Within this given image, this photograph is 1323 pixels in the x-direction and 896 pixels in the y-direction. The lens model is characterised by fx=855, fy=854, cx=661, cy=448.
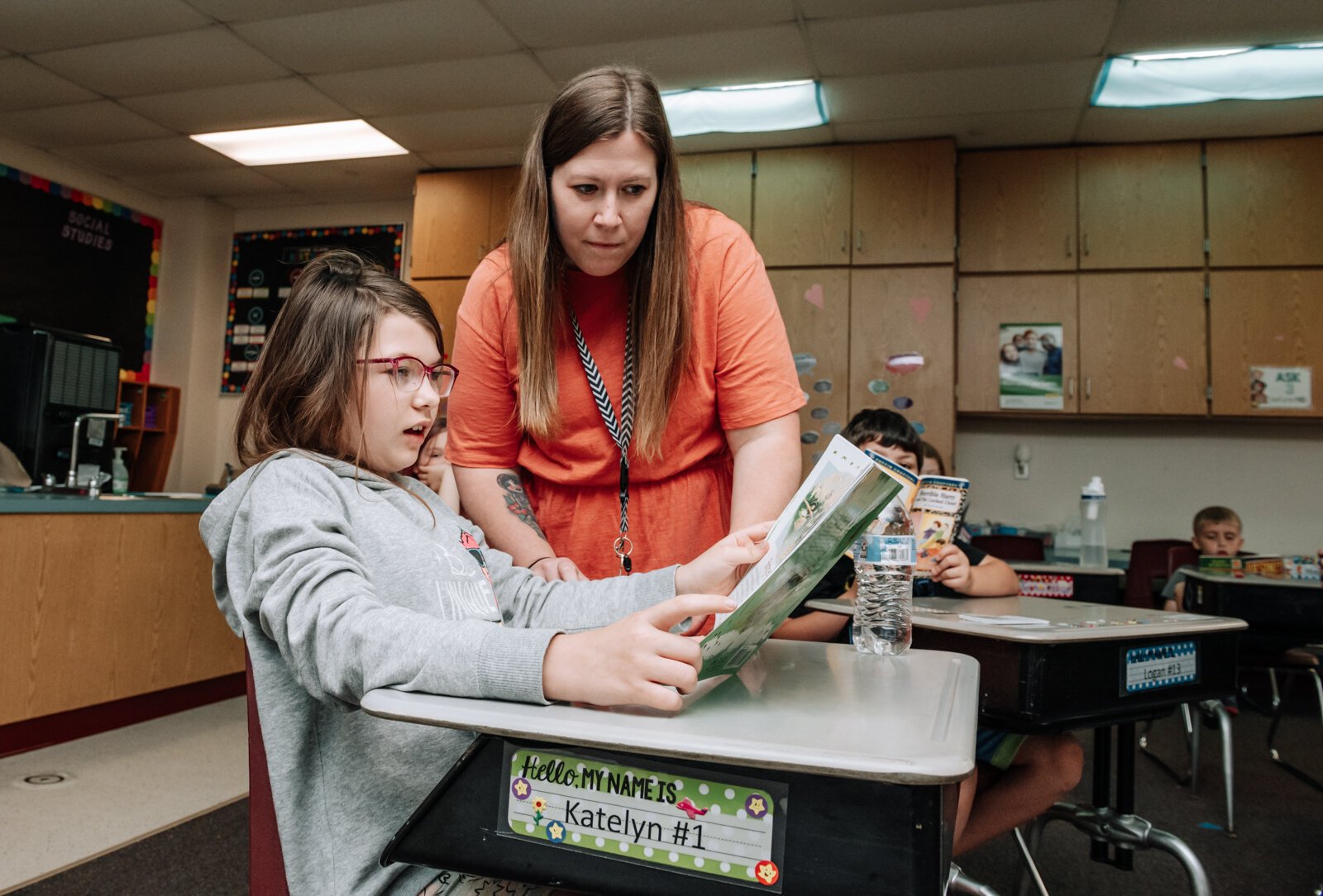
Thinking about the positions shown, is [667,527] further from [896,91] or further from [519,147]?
[519,147]

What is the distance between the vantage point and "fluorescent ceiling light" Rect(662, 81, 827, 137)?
12.8 feet

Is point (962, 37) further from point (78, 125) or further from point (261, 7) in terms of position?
point (78, 125)

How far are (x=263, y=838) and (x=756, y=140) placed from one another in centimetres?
416

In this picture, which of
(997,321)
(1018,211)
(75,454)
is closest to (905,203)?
Result: (1018,211)

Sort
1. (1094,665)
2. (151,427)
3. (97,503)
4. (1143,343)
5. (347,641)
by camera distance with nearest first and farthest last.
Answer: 1. (347,641)
2. (1094,665)
3. (97,503)
4. (1143,343)
5. (151,427)

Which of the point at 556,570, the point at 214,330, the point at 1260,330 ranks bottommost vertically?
the point at 556,570

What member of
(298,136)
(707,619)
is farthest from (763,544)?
(298,136)

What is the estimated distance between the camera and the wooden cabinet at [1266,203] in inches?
162

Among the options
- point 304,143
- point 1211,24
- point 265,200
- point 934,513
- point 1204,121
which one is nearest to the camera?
point 934,513

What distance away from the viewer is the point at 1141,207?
425 cm

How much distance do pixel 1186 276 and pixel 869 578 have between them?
12.7ft

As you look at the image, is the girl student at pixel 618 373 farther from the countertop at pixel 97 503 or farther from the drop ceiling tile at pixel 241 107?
the drop ceiling tile at pixel 241 107

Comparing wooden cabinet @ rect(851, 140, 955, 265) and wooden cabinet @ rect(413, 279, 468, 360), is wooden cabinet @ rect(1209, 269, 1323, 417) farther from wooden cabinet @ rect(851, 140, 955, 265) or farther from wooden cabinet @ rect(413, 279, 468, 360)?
wooden cabinet @ rect(413, 279, 468, 360)

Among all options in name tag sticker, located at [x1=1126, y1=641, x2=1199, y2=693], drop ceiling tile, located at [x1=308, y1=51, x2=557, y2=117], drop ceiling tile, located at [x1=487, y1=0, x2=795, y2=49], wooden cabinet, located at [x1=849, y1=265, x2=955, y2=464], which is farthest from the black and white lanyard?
wooden cabinet, located at [x1=849, y1=265, x2=955, y2=464]
